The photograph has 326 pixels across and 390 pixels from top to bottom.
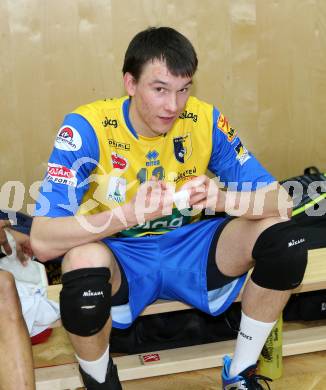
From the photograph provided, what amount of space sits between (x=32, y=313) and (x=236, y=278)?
557 millimetres

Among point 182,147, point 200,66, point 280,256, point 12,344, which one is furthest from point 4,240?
point 200,66

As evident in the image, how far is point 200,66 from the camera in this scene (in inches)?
98.8

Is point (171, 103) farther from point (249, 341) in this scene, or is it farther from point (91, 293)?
point (249, 341)

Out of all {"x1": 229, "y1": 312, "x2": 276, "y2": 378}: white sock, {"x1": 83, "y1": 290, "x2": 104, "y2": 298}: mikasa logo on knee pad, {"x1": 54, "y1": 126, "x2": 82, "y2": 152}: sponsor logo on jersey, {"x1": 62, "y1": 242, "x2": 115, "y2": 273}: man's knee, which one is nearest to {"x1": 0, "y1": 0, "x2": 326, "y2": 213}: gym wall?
{"x1": 54, "y1": 126, "x2": 82, "y2": 152}: sponsor logo on jersey

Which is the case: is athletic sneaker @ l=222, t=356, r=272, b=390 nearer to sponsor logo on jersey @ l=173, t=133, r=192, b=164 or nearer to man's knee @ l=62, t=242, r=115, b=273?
man's knee @ l=62, t=242, r=115, b=273

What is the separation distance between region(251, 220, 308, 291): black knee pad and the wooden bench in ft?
0.65

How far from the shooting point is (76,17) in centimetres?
235

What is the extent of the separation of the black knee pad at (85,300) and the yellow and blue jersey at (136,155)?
0.22 metres

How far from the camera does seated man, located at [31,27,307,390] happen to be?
159cm

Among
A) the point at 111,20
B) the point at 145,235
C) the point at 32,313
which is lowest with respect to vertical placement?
the point at 32,313

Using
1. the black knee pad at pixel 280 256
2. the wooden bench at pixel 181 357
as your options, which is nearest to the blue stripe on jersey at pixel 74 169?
the wooden bench at pixel 181 357

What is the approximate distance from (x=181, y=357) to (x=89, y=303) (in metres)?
0.56

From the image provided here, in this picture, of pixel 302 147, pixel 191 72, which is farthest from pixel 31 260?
pixel 302 147

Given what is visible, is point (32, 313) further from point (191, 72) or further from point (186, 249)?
point (191, 72)
